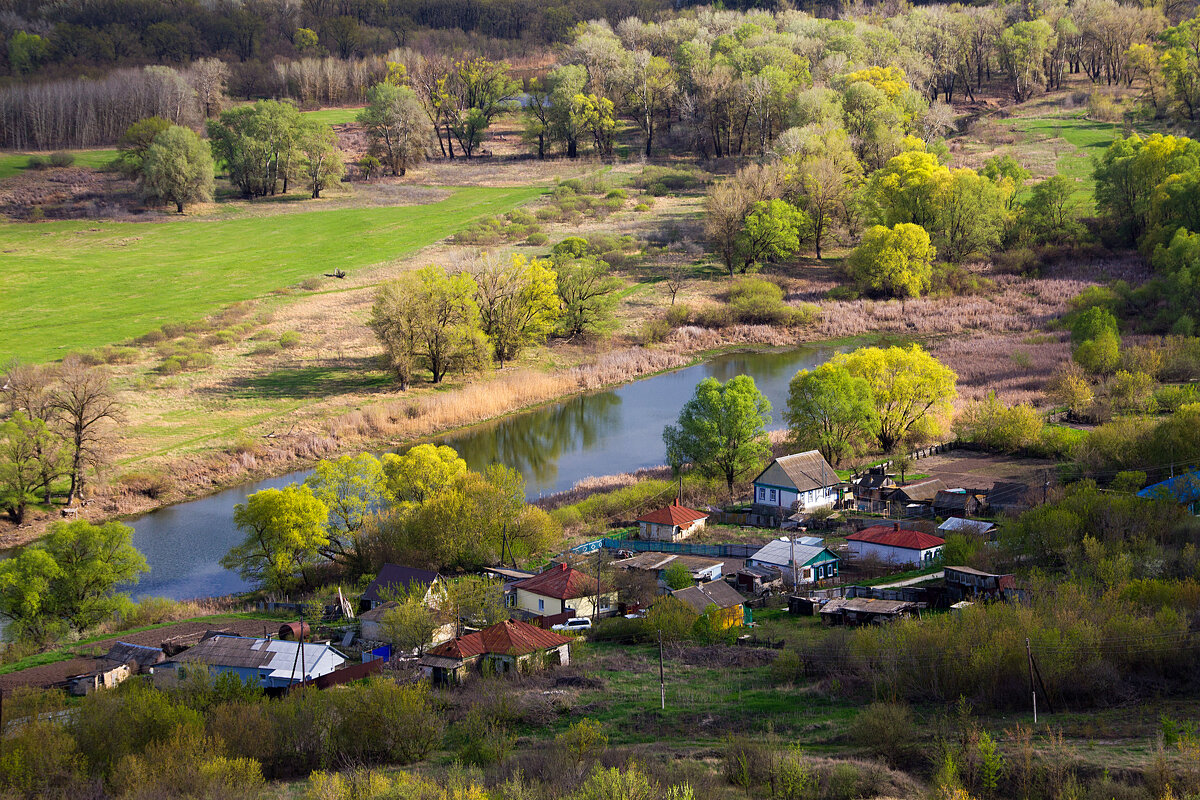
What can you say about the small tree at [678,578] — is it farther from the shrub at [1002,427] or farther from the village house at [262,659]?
the shrub at [1002,427]

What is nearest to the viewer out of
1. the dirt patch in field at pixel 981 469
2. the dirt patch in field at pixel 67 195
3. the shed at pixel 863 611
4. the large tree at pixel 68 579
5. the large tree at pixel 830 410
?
the shed at pixel 863 611

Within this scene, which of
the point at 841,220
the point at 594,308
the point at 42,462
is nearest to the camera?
the point at 42,462

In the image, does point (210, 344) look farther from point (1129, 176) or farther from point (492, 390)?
point (1129, 176)

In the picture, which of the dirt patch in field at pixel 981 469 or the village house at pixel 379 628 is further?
the dirt patch in field at pixel 981 469

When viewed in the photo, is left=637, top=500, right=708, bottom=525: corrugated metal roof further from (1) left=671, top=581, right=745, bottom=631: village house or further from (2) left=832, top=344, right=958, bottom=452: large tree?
(2) left=832, top=344, right=958, bottom=452: large tree

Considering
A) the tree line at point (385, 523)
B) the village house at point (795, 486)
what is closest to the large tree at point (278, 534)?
the tree line at point (385, 523)

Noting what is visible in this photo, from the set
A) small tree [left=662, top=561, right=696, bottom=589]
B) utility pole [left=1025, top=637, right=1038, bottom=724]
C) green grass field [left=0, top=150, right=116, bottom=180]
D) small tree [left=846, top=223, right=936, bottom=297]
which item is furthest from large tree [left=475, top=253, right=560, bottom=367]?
green grass field [left=0, top=150, right=116, bottom=180]

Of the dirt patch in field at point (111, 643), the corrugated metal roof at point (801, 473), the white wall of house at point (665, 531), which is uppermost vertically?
the corrugated metal roof at point (801, 473)

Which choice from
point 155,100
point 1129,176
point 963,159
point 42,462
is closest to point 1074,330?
point 1129,176

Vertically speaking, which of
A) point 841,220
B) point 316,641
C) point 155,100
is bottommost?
point 316,641
